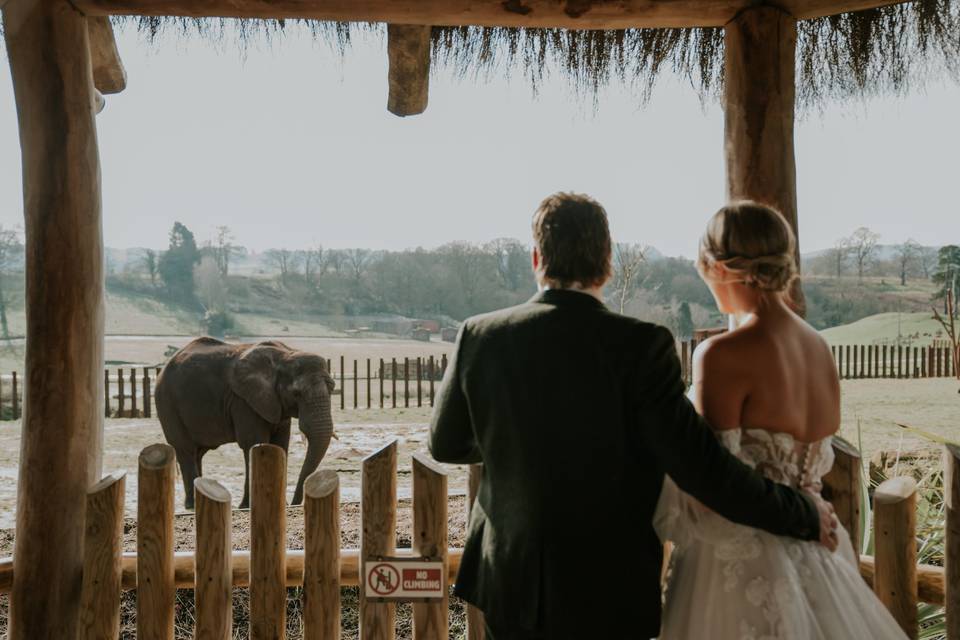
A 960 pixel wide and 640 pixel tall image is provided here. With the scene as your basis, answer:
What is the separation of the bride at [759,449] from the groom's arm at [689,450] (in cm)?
11

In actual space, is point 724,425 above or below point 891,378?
above

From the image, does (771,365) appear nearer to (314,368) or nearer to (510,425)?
(510,425)

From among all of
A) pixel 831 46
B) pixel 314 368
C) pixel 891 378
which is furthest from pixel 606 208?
pixel 891 378

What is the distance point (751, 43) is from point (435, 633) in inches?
75.7

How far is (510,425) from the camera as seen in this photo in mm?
1345

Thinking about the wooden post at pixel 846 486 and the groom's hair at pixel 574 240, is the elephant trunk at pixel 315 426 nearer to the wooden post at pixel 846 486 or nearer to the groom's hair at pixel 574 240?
the wooden post at pixel 846 486

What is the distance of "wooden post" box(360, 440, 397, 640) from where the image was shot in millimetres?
2002

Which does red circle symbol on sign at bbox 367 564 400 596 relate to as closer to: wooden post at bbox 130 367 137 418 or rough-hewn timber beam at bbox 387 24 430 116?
rough-hewn timber beam at bbox 387 24 430 116

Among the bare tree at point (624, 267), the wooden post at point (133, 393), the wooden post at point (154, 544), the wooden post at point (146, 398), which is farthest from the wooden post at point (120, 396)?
the wooden post at point (154, 544)

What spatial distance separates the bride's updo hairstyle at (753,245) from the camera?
4.63 feet

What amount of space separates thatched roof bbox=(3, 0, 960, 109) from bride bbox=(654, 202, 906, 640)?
168 cm

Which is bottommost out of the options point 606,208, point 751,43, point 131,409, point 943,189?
point 131,409

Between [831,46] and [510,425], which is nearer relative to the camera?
[510,425]

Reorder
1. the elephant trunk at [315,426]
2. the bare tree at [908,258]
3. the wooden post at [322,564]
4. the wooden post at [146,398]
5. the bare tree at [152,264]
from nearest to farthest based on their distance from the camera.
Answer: the wooden post at [322,564] < the elephant trunk at [315,426] < the bare tree at [908,258] < the wooden post at [146,398] < the bare tree at [152,264]
